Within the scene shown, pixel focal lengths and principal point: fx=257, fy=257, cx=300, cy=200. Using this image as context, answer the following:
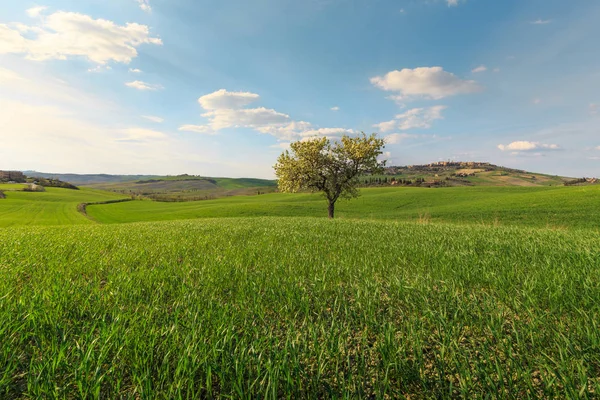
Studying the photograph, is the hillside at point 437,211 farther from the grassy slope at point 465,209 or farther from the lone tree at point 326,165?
the lone tree at point 326,165

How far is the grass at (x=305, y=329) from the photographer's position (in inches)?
95.2

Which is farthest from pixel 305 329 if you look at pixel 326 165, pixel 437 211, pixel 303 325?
pixel 437 211

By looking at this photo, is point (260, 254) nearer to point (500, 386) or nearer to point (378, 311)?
point (378, 311)

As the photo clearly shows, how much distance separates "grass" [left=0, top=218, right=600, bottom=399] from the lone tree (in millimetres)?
24760

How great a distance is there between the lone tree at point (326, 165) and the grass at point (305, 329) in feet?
81.2

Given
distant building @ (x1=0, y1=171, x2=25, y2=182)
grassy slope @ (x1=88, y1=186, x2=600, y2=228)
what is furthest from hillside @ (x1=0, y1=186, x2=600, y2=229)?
distant building @ (x1=0, y1=171, x2=25, y2=182)

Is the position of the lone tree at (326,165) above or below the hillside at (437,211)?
above

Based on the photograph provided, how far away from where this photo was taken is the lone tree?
31297 millimetres

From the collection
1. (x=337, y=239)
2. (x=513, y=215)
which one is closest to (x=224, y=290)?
(x=337, y=239)

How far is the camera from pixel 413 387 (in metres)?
2.53

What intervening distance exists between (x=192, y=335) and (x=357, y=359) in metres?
1.93

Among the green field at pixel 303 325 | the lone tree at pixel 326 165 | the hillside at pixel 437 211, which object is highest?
the lone tree at pixel 326 165

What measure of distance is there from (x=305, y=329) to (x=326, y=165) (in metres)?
29.3

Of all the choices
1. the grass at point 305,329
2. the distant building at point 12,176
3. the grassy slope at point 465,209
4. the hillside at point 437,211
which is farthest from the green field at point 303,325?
the distant building at point 12,176
